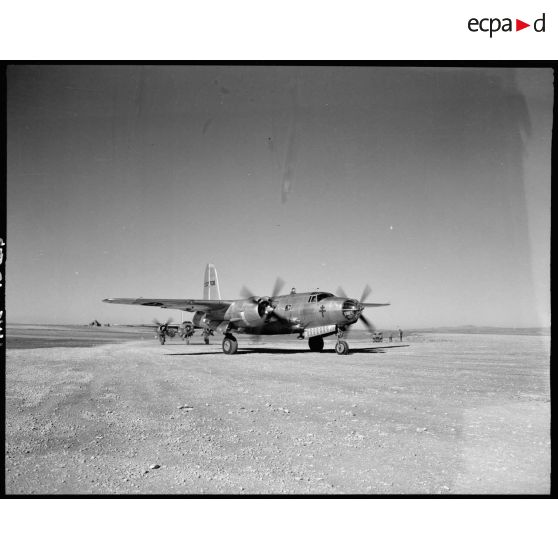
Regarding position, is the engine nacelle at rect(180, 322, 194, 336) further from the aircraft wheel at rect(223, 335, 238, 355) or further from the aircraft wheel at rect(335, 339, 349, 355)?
the aircraft wheel at rect(335, 339, 349, 355)

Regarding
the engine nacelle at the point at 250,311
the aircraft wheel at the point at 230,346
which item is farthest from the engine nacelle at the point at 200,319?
the engine nacelle at the point at 250,311

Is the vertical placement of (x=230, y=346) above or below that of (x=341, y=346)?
below

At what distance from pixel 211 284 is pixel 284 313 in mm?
15443

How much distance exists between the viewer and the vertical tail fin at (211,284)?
3634 centimetres

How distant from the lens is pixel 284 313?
74.9 feet

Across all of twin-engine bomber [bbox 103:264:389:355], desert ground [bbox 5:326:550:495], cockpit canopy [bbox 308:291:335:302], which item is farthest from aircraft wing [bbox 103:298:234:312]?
desert ground [bbox 5:326:550:495]

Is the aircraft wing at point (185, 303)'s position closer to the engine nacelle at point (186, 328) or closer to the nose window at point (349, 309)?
the nose window at point (349, 309)

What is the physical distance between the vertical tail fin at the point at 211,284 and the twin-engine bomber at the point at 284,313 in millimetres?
11941

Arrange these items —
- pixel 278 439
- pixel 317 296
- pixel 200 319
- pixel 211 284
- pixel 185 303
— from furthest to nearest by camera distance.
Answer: pixel 211 284 < pixel 200 319 < pixel 185 303 < pixel 317 296 < pixel 278 439

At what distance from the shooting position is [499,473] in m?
5.52

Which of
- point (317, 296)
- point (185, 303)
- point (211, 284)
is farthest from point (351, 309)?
point (211, 284)

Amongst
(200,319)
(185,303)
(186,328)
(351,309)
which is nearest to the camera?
(351,309)

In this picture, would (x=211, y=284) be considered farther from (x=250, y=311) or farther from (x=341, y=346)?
(x=341, y=346)

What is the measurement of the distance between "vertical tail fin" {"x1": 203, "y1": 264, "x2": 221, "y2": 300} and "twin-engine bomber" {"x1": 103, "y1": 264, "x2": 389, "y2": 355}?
11941 mm
